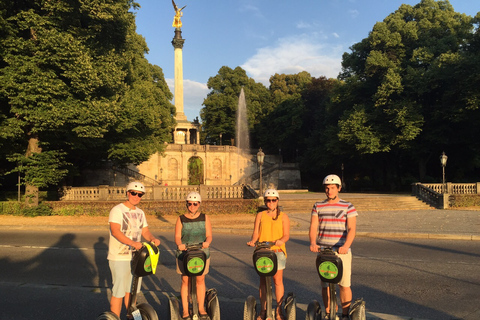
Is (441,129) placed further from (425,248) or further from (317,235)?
(317,235)

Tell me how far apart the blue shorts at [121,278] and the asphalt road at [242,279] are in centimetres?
135

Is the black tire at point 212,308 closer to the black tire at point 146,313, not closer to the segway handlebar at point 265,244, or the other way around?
the black tire at point 146,313

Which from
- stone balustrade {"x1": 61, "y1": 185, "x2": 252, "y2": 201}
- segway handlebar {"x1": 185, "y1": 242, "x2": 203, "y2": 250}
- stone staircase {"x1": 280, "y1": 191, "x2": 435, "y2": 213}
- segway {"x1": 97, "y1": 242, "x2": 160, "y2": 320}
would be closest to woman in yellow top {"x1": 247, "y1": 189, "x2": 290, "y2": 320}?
segway handlebar {"x1": 185, "y1": 242, "x2": 203, "y2": 250}

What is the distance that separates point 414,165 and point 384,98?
43.0 feet

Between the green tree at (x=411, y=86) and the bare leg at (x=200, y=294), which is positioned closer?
the bare leg at (x=200, y=294)

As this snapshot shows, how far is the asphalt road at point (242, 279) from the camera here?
605 cm

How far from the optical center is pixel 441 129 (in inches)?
1359

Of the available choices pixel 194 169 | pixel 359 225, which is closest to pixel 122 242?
pixel 359 225

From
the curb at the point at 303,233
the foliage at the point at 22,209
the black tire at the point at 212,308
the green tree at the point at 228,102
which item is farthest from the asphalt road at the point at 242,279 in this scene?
the green tree at the point at 228,102

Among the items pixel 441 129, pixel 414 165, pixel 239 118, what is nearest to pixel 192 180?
pixel 239 118

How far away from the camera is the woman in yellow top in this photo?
190 inches

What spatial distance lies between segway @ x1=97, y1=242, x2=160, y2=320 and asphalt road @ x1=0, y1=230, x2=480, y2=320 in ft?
4.52

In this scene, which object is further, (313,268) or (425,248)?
(425,248)

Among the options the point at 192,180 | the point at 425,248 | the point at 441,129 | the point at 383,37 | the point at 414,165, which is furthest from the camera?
the point at 192,180
